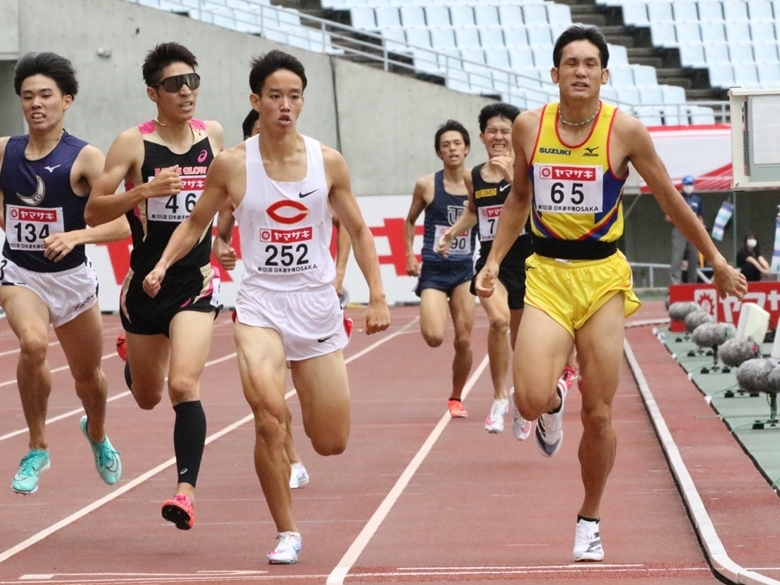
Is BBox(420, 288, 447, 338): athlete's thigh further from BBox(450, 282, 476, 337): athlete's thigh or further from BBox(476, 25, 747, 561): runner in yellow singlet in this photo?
BBox(476, 25, 747, 561): runner in yellow singlet

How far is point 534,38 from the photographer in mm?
30812

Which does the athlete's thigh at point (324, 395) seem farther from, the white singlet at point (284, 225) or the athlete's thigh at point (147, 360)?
the athlete's thigh at point (147, 360)

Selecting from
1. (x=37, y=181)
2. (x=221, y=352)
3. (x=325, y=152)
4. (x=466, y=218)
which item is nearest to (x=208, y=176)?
(x=325, y=152)

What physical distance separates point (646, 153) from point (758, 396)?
20.9 feet

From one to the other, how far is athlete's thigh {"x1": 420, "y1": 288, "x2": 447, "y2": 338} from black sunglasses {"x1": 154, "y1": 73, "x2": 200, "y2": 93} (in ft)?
14.6

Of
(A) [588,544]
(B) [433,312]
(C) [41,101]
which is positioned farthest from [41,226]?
(B) [433,312]

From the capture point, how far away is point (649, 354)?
17.3 meters

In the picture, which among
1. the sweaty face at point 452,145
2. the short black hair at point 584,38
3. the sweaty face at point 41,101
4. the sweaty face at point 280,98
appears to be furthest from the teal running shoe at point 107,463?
the sweaty face at point 452,145

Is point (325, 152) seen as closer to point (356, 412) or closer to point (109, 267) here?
point (356, 412)

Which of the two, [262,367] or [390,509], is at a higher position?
[262,367]

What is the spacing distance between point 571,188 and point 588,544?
1.40 m

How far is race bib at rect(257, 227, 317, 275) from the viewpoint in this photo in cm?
645

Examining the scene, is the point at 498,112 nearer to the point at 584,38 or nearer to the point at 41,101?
the point at 41,101

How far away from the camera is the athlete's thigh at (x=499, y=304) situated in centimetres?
1093
